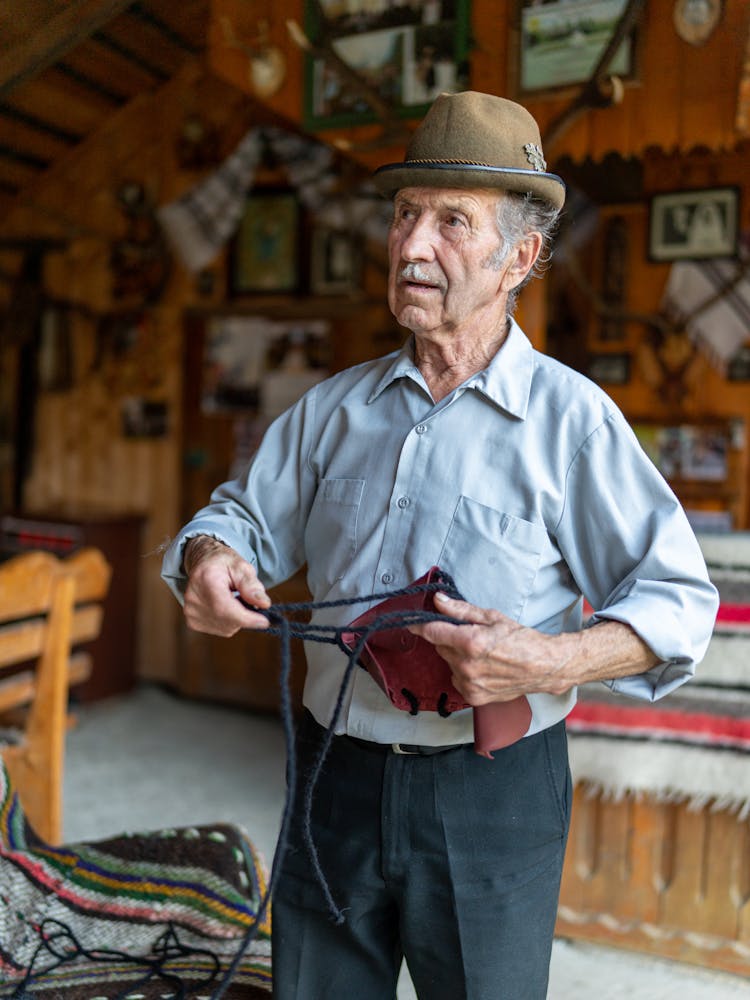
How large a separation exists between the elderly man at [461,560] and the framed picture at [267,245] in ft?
11.2

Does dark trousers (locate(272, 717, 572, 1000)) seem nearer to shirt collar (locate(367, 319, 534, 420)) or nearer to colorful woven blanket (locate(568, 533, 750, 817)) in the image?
shirt collar (locate(367, 319, 534, 420))

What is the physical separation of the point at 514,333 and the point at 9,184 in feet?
13.9

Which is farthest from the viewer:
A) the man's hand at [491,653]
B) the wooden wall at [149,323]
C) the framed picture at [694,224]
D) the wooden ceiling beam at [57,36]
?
the wooden wall at [149,323]

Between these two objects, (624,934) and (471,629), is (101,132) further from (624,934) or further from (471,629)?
(471,629)

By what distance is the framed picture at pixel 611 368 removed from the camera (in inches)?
175

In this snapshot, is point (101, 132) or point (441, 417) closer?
point (441, 417)

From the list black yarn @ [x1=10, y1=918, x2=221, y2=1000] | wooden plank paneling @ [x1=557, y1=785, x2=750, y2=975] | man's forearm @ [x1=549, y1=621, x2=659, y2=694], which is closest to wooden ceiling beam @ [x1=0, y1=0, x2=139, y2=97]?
man's forearm @ [x1=549, y1=621, x2=659, y2=694]

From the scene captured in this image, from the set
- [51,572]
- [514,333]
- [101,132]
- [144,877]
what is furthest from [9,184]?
[514,333]

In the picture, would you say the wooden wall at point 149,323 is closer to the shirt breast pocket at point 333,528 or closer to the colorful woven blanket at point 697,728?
the colorful woven blanket at point 697,728

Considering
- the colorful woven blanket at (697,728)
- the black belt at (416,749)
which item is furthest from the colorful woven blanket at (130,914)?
the colorful woven blanket at (697,728)

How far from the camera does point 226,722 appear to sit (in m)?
4.59

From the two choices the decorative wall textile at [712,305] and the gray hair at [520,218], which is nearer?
the gray hair at [520,218]

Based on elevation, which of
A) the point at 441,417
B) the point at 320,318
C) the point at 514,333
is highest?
the point at 320,318

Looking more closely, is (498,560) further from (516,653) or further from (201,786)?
(201,786)
